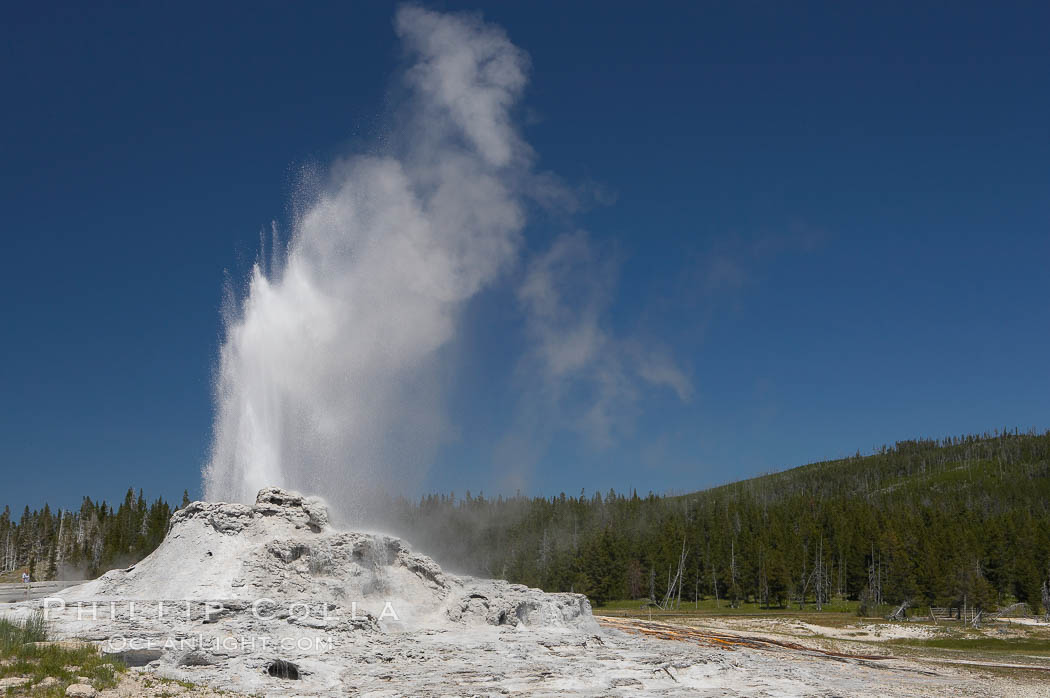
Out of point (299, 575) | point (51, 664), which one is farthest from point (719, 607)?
point (51, 664)

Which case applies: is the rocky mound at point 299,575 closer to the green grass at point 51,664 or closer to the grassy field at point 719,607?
the green grass at point 51,664

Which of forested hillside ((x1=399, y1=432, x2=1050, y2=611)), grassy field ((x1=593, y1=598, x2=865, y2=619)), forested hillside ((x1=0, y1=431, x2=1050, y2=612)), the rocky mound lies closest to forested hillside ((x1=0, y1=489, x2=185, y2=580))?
forested hillside ((x1=0, y1=431, x2=1050, y2=612))

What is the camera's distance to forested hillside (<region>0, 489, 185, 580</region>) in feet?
280

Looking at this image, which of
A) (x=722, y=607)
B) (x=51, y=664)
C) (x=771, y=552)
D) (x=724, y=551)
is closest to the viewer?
(x=51, y=664)

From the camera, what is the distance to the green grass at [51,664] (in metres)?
15.3

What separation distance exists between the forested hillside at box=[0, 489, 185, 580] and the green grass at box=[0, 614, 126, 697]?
71.9 m

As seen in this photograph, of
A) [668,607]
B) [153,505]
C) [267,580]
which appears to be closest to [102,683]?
[267,580]

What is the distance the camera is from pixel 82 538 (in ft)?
333

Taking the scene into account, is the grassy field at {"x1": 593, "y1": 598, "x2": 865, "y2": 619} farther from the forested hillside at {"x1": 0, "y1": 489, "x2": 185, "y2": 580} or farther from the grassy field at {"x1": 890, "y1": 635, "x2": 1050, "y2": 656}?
the forested hillside at {"x1": 0, "y1": 489, "x2": 185, "y2": 580}

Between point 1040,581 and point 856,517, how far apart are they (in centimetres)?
2562

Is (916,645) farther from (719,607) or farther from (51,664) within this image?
(51,664)

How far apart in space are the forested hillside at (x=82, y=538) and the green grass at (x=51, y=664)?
71.9 meters


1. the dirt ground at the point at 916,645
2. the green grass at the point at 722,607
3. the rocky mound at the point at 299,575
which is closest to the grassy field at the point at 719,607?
the green grass at the point at 722,607

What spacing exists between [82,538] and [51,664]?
330ft
